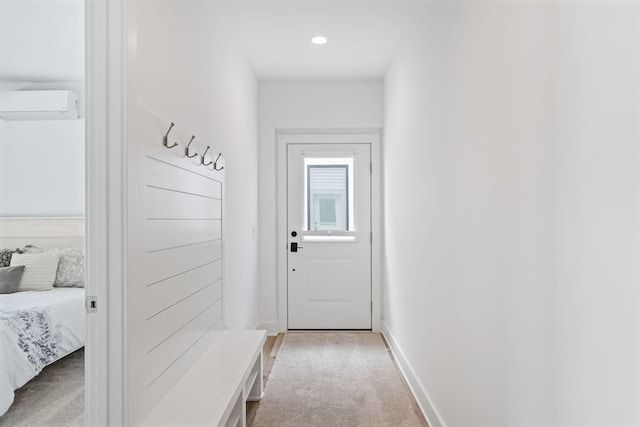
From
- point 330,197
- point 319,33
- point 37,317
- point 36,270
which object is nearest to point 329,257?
point 330,197

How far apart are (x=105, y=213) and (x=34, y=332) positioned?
612mm

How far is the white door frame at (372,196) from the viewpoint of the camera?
4.69m

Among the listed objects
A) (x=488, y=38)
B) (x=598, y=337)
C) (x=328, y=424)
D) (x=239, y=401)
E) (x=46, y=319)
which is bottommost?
(x=328, y=424)

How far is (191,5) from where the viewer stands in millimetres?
2395

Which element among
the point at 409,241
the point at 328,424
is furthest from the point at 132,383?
the point at 409,241

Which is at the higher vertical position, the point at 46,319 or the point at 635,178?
the point at 635,178

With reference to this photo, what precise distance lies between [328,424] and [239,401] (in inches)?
23.5

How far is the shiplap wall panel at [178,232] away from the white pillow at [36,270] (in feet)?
1.15

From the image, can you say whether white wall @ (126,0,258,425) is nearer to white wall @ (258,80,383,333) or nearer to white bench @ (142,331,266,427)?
white bench @ (142,331,266,427)

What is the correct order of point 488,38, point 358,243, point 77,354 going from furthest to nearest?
point 358,243 < point 77,354 < point 488,38

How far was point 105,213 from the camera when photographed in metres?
1.51

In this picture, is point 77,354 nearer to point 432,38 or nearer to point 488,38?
point 488,38

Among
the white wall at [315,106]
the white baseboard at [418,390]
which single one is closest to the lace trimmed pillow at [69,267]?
the white baseboard at [418,390]

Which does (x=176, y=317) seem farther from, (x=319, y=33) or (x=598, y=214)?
(x=319, y=33)
